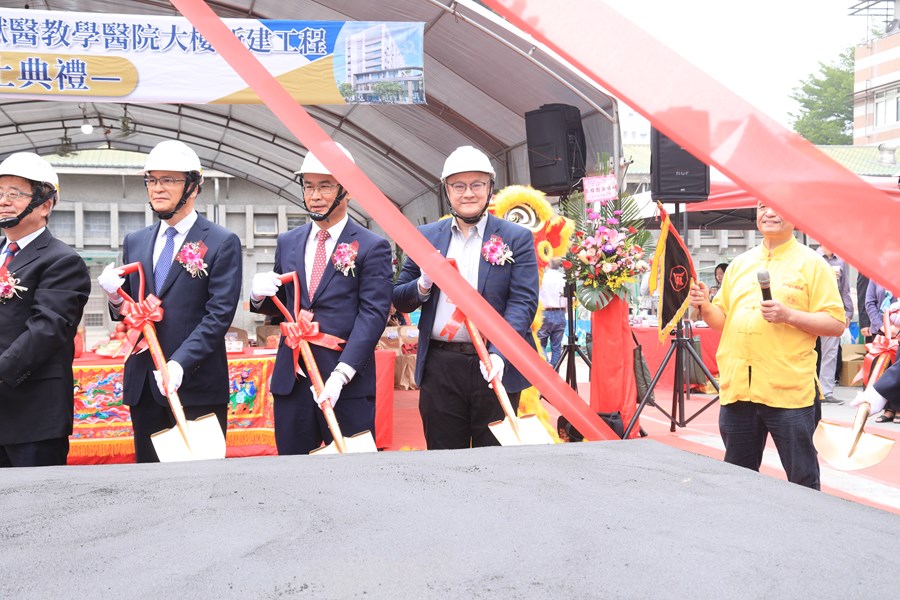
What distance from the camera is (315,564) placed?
2.57 feet

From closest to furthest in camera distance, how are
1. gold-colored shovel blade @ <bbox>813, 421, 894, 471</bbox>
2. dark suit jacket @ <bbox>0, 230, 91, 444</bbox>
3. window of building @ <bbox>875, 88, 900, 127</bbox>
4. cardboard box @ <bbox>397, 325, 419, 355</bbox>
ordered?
gold-colored shovel blade @ <bbox>813, 421, 894, 471</bbox> → dark suit jacket @ <bbox>0, 230, 91, 444</bbox> → cardboard box @ <bbox>397, 325, 419, 355</bbox> → window of building @ <bbox>875, 88, 900, 127</bbox>

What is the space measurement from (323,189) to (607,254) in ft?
10.2

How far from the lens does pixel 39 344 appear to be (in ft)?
8.23

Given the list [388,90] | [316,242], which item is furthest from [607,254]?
[316,242]

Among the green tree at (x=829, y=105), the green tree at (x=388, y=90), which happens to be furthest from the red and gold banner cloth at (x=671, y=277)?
the green tree at (x=829, y=105)

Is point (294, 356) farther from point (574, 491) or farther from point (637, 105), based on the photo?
point (637, 105)

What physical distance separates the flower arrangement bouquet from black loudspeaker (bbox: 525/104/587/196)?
1.32 meters

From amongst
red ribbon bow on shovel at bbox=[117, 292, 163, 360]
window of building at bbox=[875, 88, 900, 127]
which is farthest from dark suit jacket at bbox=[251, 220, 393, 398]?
window of building at bbox=[875, 88, 900, 127]

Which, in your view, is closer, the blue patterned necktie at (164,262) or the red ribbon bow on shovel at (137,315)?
the red ribbon bow on shovel at (137,315)

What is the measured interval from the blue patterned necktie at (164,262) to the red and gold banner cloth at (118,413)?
2.17 metres

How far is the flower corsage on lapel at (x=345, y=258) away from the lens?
2.75 meters

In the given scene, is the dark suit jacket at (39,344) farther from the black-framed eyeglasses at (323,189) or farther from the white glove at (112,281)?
the black-framed eyeglasses at (323,189)

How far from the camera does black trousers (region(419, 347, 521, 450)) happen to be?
283 centimetres

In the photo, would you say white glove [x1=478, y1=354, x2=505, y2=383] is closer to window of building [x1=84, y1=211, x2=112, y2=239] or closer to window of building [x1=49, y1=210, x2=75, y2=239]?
window of building [x1=84, y1=211, x2=112, y2=239]
